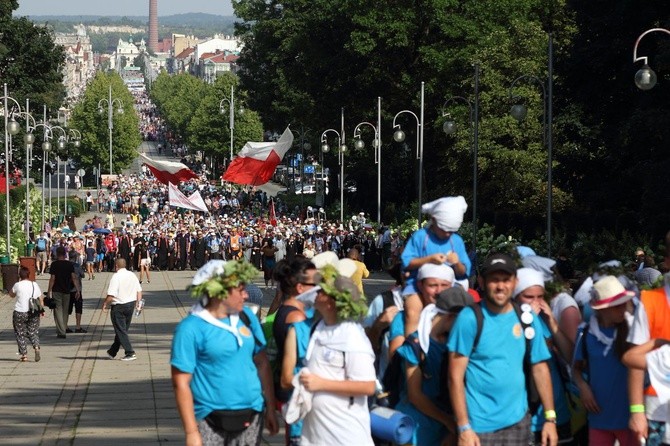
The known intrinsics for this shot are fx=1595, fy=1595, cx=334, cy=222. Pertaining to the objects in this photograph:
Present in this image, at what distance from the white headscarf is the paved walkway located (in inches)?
166

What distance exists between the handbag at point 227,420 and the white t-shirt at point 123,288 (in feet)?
43.1

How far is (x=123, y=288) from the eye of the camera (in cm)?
2197

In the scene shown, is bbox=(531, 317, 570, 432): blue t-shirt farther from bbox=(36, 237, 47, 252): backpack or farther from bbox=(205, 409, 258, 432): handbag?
bbox=(36, 237, 47, 252): backpack

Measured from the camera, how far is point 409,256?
35.5 ft

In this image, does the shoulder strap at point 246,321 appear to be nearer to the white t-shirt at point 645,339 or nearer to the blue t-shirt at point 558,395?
the blue t-shirt at point 558,395

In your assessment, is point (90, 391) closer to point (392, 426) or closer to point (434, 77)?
point (392, 426)

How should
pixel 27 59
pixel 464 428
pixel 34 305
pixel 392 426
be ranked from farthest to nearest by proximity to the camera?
pixel 27 59 < pixel 34 305 < pixel 392 426 < pixel 464 428

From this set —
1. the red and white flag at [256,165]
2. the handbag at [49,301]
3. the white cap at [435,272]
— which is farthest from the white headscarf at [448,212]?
the red and white flag at [256,165]

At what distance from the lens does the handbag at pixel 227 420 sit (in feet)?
29.0

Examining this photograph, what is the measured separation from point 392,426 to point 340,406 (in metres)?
0.50

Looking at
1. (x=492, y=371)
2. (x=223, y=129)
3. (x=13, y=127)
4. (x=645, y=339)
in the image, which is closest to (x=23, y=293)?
(x=492, y=371)

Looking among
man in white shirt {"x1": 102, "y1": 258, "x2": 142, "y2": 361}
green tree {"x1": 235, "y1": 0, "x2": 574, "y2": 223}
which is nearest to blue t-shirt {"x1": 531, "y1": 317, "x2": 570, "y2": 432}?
man in white shirt {"x1": 102, "y1": 258, "x2": 142, "y2": 361}

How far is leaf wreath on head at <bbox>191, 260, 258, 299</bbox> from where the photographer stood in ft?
29.2

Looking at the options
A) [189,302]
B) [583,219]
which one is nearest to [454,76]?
[583,219]
